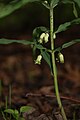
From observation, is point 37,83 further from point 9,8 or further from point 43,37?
point 9,8

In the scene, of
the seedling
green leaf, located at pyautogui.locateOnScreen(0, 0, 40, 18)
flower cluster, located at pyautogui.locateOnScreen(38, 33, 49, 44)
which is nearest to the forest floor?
the seedling

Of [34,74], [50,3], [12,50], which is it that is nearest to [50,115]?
[50,3]

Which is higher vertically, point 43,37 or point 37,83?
point 43,37

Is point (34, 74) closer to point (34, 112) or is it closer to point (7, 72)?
point (7, 72)

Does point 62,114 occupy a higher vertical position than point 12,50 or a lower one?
lower

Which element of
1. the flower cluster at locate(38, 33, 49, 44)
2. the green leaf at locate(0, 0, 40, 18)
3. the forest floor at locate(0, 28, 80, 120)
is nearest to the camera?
the green leaf at locate(0, 0, 40, 18)

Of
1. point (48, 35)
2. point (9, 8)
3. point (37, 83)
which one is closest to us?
point (9, 8)

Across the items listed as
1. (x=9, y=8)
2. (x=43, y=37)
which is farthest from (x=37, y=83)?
(x=9, y=8)

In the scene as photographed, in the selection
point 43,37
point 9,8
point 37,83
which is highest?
point 9,8

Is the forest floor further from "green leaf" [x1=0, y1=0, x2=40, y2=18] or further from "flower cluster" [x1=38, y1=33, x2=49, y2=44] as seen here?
"green leaf" [x1=0, y1=0, x2=40, y2=18]

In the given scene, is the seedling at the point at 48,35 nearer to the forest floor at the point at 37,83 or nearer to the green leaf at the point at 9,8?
the green leaf at the point at 9,8

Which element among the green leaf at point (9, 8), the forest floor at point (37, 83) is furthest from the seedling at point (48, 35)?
the forest floor at point (37, 83)
